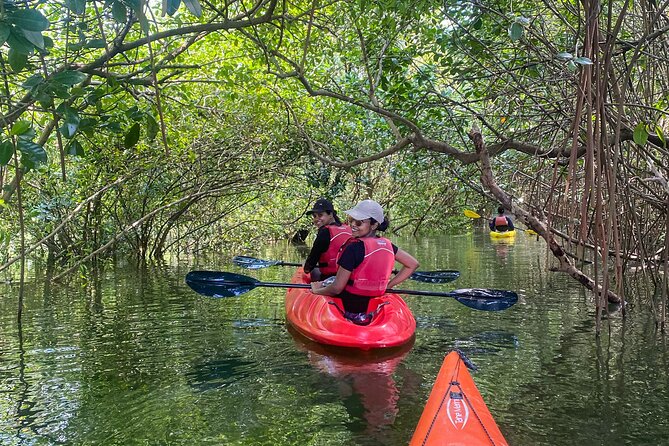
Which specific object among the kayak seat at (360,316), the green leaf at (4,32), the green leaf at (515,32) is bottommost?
the kayak seat at (360,316)

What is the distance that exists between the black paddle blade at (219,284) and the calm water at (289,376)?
0.34 meters

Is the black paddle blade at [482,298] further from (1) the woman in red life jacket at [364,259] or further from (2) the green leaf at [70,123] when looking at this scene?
(2) the green leaf at [70,123]

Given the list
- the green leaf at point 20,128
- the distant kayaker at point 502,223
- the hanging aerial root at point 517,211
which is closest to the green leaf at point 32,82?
the green leaf at point 20,128

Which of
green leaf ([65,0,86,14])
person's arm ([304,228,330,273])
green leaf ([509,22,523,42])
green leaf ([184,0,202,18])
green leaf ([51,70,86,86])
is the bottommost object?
person's arm ([304,228,330,273])

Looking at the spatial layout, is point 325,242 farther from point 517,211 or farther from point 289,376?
point 289,376

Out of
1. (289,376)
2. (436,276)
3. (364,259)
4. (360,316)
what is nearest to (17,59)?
(289,376)

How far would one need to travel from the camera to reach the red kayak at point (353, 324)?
492 cm

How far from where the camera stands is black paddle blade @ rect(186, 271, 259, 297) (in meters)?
6.06

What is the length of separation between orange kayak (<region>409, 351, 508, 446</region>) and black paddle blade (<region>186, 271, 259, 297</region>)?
3370 millimetres

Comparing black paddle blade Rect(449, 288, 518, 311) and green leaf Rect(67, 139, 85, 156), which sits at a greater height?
green leaf Rect(67, 139, 85, 156)

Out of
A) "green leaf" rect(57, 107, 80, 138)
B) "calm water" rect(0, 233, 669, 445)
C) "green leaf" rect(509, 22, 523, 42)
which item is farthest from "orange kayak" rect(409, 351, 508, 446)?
"green leaf" rect(57, 107, 80, 138)

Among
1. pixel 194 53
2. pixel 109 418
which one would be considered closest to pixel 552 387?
pixel 109 418

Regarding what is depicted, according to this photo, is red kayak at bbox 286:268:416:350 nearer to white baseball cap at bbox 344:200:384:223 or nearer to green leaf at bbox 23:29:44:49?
white baseball cap at bbox 344:200:384:223

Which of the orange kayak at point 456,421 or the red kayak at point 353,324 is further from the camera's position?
the red kayak at point 353,324
